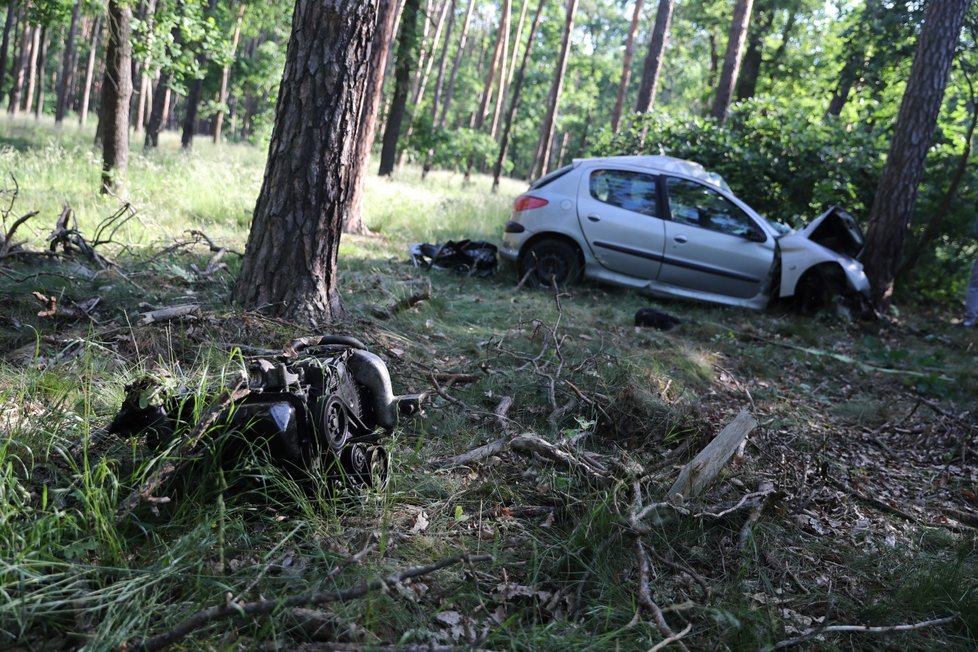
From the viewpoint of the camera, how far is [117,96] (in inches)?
393

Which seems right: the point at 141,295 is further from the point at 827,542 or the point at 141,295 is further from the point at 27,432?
the point at 827,542

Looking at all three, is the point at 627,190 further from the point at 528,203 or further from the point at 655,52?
the point at 655,52

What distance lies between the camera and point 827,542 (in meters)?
3.43

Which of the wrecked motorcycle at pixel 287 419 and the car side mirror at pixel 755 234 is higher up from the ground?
the car side mirror at pixel 755 234

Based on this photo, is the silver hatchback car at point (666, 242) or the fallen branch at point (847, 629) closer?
the fallen branch at point (847, 629)

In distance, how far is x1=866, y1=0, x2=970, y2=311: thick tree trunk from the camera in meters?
9.16

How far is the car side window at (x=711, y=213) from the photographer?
29.2 feet

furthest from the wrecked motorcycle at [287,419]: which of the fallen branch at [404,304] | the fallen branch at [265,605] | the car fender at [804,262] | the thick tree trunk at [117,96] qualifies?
the thick tree trunk at [117,96]

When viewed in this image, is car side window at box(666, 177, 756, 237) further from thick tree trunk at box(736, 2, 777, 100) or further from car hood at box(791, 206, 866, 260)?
thick tree trunk at box(736, 2, 777, 100)

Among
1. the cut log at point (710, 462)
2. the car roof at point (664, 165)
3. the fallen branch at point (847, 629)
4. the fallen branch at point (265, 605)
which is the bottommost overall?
the fallen branch at point (265, 605)

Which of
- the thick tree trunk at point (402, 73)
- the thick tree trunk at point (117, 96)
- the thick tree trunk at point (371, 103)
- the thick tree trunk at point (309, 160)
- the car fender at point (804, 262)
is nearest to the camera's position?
the thick tree trunk at point (309, 160)

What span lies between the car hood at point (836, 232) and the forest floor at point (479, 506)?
328 cm

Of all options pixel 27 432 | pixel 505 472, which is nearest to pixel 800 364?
pixel 505 472

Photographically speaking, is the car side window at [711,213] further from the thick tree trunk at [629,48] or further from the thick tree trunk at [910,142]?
the thick tree trunk at [629,48]
